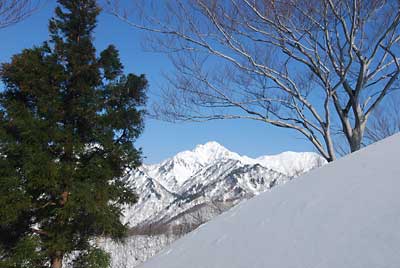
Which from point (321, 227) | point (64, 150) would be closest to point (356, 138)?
point (321, 227)

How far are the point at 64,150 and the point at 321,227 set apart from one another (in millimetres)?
4388

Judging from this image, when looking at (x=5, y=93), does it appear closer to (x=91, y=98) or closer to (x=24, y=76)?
(x=24, y=76)

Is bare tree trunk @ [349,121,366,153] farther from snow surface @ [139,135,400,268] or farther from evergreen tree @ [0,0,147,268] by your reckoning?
evergreen tree @ [0,0,147,268]

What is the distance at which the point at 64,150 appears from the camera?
16.3 feet

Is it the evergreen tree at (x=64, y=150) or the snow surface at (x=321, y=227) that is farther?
the evergreen tree at (x=64, y=150)

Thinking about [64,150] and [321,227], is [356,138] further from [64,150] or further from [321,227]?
[64,150]

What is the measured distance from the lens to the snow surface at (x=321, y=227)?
44.8 inches

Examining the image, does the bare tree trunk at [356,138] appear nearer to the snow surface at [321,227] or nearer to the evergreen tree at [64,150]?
the snow surface at [321,227]

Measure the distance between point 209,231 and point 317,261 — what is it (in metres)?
1.05

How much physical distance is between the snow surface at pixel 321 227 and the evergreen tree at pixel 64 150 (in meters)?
3.02

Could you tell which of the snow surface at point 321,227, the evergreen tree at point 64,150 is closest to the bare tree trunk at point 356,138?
the snow surface at point 321,227

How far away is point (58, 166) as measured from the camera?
4.66 meters

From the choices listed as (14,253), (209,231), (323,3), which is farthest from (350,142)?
(14,253)

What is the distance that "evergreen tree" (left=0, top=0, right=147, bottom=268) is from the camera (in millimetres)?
4574
